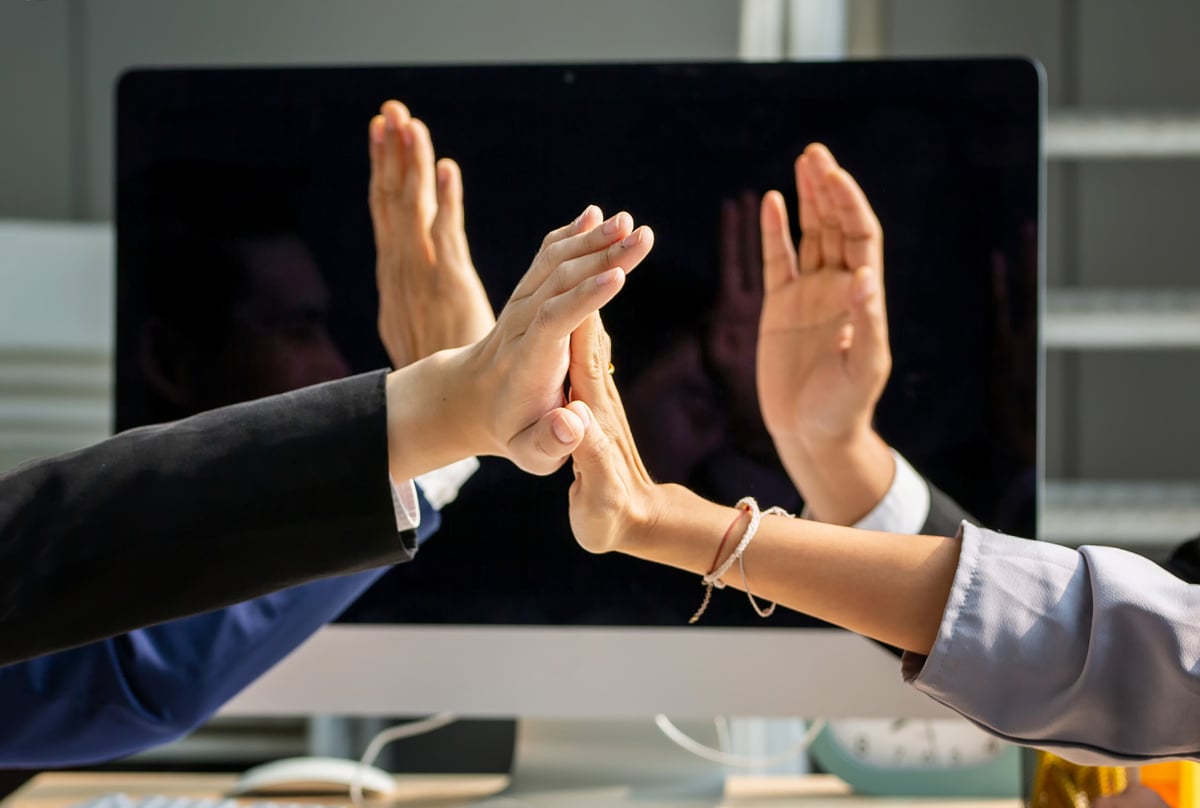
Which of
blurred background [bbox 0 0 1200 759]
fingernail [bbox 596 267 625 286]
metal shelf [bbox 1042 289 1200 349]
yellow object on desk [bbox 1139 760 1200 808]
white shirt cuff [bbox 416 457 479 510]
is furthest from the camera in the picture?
blurred background [bbox 0 0 1200 759]

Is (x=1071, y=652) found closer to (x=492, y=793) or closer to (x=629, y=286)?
(x=629, y=286)

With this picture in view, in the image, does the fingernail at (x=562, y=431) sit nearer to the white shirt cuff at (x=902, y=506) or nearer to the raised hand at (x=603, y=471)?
the raised hand at (x=603, y=471)

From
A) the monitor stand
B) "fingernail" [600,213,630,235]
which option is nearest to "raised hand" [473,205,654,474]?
"fingernail" [600,213,630,235]

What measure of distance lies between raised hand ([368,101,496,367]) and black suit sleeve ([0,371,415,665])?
227 millimetres

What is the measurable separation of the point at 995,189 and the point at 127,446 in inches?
20.5

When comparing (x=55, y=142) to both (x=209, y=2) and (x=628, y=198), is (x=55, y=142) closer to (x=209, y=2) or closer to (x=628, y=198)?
(x=209, y=2)

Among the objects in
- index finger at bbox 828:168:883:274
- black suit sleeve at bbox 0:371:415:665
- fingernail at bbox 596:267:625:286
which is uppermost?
index finger at bbox 828:168:883:274

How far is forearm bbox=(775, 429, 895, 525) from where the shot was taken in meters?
0.57

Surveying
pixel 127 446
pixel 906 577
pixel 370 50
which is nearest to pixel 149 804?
pixel 127 446

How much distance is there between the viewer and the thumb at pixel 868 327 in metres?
0.61

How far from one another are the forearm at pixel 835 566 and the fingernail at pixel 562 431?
3.2 inches

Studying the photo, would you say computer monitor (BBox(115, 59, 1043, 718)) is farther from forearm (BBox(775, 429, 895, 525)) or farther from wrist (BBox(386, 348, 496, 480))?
wrist (BBox(386, 348, 496, 480))

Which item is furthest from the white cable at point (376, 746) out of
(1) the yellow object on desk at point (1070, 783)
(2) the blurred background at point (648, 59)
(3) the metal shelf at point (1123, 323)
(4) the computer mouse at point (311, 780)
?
(3) the metal shelf at point (1123, 323)

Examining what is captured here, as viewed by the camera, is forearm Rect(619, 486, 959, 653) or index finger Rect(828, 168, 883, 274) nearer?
forearm Rect(619, 486, 959, 653)
